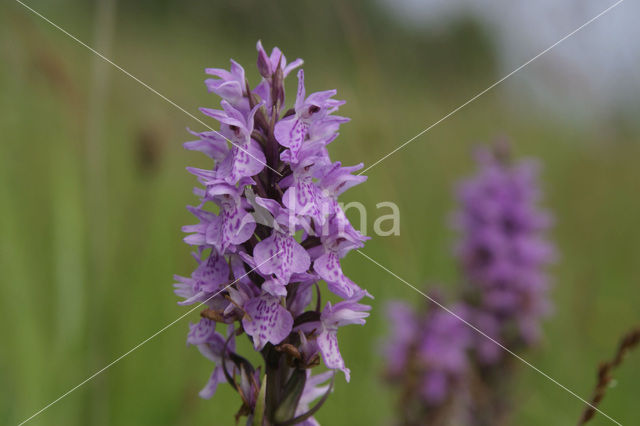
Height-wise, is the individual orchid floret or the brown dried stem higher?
the individual orchid floret

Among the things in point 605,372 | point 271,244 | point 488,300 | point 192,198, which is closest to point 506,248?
point 488,300

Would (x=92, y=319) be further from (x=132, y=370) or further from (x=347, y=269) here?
(x=347, y=269)

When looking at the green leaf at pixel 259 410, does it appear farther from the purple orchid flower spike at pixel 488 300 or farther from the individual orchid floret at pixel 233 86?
the purple orchid flower spike at pixel 488 300

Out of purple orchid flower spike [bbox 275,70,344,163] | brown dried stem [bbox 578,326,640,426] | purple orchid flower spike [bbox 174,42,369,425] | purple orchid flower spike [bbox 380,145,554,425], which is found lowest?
purple orchid flower spike [bbox 380,145,554,425]

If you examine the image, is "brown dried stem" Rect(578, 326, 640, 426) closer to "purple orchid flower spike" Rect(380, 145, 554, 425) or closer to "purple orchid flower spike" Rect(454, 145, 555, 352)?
"purple orchid flower spike" Rect(380, 145, 554, 425)

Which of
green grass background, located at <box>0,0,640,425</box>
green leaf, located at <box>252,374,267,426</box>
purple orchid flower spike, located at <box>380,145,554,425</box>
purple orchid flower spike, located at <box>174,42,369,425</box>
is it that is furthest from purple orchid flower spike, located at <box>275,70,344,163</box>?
purple orchid flower spike, located at <box>380,145,554,425</box>

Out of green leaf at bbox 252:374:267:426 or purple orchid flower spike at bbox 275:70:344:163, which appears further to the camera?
purple orchid flower spike at bbox 275:70:344:163
